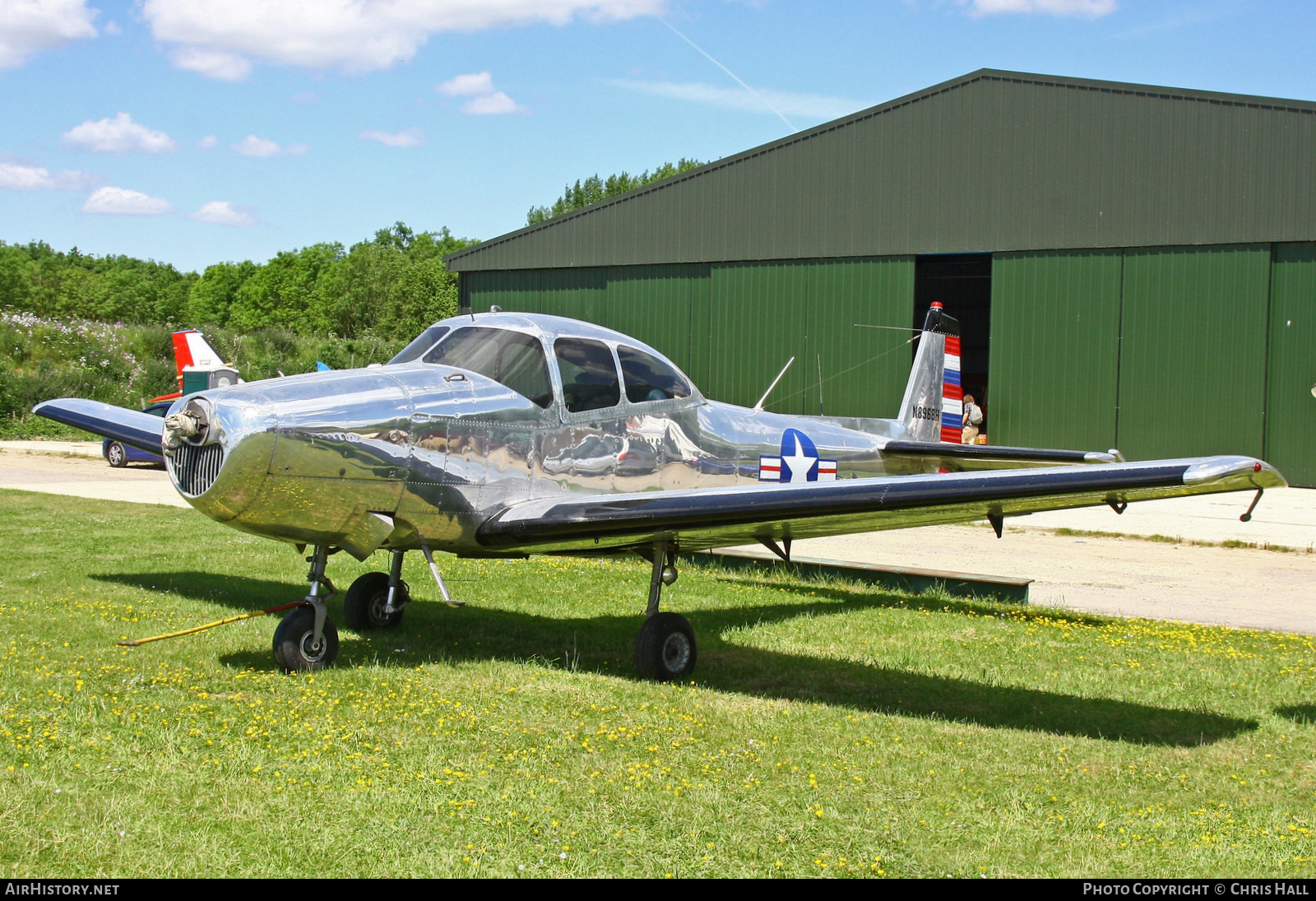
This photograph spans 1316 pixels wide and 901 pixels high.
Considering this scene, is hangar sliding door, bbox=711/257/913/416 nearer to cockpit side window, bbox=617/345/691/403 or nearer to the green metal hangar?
the green metal hangar

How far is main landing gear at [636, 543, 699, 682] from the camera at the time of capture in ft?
23.3

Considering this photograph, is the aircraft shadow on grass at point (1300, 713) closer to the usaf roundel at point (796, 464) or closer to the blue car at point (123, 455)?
the usaf roundel at point (796, 464)

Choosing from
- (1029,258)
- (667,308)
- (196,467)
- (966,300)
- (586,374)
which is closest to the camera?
(196,467)

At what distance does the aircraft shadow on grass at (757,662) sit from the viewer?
644 cm

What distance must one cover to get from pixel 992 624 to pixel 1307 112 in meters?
17.1

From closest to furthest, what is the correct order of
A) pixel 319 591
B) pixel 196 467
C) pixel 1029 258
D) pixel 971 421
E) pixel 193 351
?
pixel 196 467 → pixel 319 591 → pixel 1029 258 → pixel 971 421 → pixel 193 351

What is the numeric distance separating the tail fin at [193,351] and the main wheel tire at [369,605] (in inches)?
845

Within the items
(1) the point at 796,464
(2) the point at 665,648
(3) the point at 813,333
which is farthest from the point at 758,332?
(2) the point at 665,648

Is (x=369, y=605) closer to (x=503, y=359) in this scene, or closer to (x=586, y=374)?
(x=503, y=359)

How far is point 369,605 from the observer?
28.2ft

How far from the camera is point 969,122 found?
24.0 m

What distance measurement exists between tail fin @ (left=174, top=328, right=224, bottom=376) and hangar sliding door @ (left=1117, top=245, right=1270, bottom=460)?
71.9ft

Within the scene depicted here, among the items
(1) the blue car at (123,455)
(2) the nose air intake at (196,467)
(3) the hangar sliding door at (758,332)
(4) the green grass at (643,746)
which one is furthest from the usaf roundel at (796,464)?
(1) the blue car at (123,455)

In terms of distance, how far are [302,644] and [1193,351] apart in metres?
21.2
